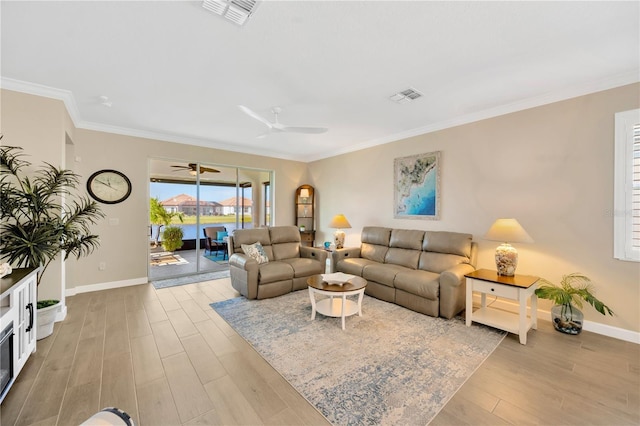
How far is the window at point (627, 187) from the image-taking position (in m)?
2.63

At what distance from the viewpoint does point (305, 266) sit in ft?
14.1

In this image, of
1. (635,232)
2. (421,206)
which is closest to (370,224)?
(421,206)

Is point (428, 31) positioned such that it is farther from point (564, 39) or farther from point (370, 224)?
point (370, 224)

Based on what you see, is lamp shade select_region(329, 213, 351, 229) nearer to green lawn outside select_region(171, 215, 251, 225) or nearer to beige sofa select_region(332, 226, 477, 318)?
beige sofa select_region(332, 226, 477, 318)

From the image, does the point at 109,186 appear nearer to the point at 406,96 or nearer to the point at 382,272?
the point at 382,272

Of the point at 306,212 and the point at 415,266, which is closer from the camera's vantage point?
the point at 415,266

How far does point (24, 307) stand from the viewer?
220 centimetres

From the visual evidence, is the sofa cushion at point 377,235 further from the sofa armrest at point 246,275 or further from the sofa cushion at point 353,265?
the sofa armrest at point 246,275

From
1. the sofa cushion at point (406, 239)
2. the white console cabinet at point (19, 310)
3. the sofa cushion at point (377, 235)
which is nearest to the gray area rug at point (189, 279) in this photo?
the white console cabinet at point (19, 310)

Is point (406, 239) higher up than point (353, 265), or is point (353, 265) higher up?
point (406, 239)

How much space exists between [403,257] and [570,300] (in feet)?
6.32

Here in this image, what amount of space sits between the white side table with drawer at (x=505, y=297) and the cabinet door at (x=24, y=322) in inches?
167

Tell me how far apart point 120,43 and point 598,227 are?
506cm

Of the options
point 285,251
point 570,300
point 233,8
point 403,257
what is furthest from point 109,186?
point 570,300
